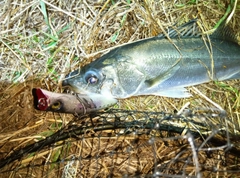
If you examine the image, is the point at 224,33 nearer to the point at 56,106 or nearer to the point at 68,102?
the point at 68,102

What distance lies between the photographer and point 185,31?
329 centimetres

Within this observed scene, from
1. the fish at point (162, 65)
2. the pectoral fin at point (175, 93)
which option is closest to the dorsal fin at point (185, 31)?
the fish at point (162, 65)

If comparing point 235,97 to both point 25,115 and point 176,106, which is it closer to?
point 176,106

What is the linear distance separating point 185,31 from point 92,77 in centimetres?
119

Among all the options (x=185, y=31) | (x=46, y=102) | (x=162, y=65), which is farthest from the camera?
(x=185, y=31)

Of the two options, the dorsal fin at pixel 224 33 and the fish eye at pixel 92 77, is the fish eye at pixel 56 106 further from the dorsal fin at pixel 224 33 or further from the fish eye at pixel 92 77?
the dorsal fin at pixel 224 33

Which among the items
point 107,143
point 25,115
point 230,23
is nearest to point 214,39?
point 230,23

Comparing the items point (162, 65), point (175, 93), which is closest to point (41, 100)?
point (162, 65)

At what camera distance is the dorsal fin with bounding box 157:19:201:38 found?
3.25m

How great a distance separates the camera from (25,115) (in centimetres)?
329

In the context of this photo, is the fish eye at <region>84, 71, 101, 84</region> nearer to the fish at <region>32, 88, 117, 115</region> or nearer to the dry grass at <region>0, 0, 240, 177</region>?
the fish at <region>32, 88, 117, 115</region>

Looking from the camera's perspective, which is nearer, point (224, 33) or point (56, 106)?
point (56, 106)

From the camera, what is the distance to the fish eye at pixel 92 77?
3096 mm

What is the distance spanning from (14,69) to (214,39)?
2.41 meters
